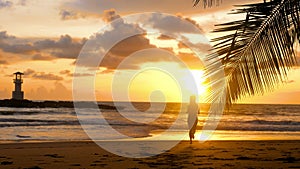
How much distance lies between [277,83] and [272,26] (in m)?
0.47

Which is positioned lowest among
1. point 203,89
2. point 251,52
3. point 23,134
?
point 23,134

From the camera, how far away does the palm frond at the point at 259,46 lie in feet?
11.5

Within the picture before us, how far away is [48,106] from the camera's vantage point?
64.2 meters

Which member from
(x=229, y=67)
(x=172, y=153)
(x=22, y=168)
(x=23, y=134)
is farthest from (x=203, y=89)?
(x=23, y=134)

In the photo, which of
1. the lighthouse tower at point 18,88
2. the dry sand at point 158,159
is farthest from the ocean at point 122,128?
the lighthouse tower at point 18,88

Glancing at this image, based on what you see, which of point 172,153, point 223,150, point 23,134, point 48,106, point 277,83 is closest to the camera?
point 277,83

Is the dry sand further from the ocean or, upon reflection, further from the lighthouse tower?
the lighthouse tower

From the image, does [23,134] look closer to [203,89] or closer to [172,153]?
[172,153]

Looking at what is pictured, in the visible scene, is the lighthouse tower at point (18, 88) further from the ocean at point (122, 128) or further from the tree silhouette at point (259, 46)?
the tree silhouette at point (259, 46)

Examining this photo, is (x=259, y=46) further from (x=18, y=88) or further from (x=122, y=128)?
(x=18, y=88)

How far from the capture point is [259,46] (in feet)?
11.8

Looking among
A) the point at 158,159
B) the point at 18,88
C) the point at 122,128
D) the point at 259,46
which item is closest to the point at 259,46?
the point at 259,46

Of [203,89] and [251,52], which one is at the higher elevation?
[251,52]

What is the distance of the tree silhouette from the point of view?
3504 mm
